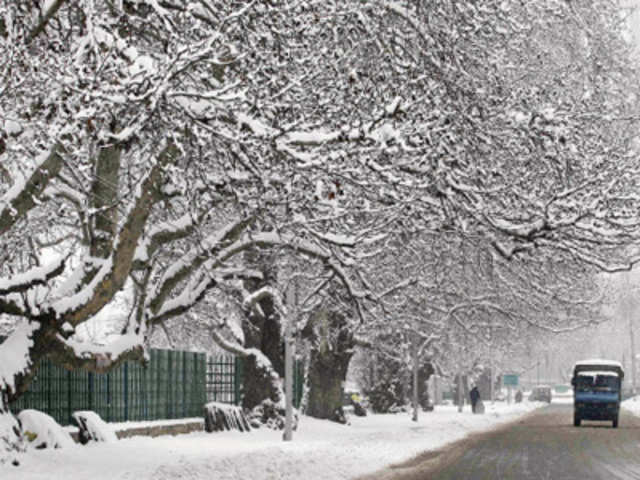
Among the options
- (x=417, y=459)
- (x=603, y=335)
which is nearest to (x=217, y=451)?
(x=417, y=459)

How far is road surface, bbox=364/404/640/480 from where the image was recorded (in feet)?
64.9

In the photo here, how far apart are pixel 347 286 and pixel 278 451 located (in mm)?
3665

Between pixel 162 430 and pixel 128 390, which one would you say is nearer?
pixel 128 390

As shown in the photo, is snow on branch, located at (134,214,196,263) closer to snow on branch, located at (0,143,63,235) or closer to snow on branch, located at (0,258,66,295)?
snow on branch, located at (0,258,66,295)

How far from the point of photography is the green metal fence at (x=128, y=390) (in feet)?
72.8

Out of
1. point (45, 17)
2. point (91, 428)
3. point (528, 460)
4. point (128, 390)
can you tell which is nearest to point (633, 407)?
point (528, 460)

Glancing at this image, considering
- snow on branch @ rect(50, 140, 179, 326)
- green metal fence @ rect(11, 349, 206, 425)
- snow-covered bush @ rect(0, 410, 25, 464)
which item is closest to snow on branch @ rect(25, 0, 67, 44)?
snow on branch @ rect(50, 140, 179, 326)

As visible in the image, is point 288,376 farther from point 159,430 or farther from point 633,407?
point 633,407

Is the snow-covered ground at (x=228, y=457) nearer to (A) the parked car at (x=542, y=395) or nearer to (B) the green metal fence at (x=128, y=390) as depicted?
(B) the green metal fence at (x=128, y=390)

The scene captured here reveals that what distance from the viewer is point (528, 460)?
23.9 m

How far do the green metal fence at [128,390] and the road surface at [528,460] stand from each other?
571 centimetres

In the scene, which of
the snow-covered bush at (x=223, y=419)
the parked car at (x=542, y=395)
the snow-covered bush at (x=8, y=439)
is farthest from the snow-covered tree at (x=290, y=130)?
the parked car at (x=542, y=395)

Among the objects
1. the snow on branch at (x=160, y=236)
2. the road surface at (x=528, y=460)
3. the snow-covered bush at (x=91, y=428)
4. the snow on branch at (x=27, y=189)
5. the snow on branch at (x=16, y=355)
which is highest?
the snow on branch at (x=27, y=189)

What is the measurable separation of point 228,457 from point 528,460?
6790 mm
